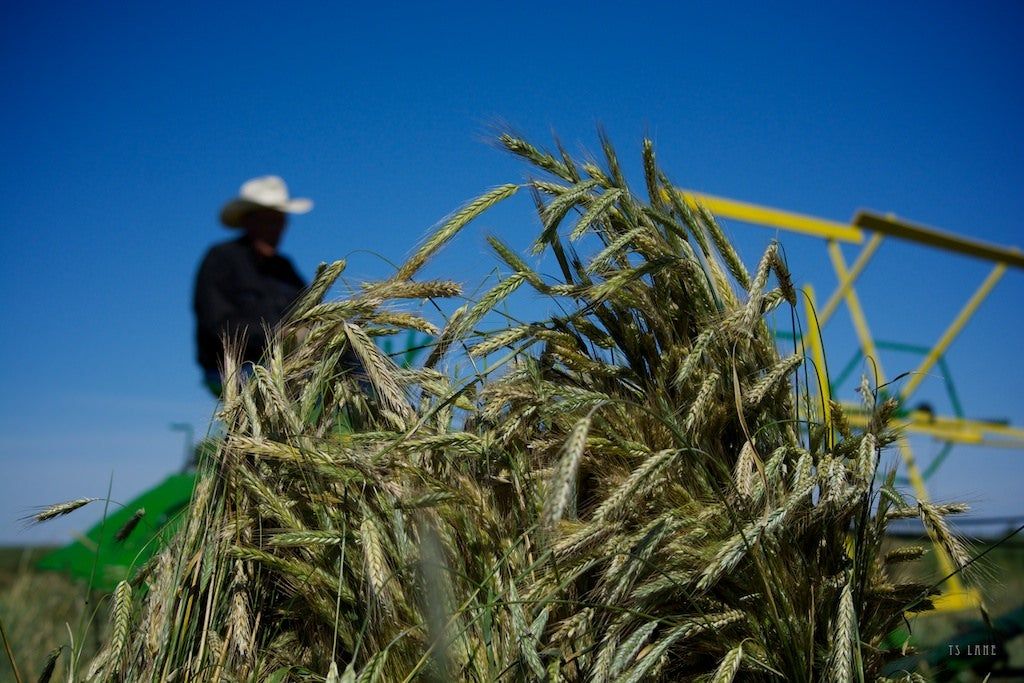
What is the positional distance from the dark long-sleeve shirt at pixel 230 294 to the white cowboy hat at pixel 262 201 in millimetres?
270

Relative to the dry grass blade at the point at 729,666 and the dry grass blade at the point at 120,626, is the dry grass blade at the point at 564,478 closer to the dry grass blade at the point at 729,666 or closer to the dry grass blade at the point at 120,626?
the dry grass blade at the point at 729,666

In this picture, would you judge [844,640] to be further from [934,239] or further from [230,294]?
[934,239]

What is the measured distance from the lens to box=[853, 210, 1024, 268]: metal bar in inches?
320

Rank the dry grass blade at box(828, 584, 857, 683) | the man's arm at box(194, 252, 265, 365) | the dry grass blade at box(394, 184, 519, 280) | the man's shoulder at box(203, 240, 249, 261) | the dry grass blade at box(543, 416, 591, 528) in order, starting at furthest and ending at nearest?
1. the man's shoulder at box(203, 240, 249, 261)
2. the man's arm at box(194, 252, 265, 365)
3. the dry grass blade at box(394, 184, 519, 280)
4. the dry grass blade at box(828, 584, 857, 683)
5. the dry grass blade at box(543, 416, 591, 528)

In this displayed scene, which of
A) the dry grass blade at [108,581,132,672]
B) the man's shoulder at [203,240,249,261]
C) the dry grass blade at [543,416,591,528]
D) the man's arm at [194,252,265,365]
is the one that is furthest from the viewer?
the man's shoulder at [203,240,249,261]

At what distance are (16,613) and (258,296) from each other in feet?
6.36

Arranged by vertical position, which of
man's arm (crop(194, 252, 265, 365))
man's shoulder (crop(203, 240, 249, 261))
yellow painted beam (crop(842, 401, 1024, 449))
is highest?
man's shoulder (crop(203, 240, 249, 261))

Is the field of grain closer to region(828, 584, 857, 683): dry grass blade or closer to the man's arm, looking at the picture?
region(828, 584, 857, 683): dry grass blade

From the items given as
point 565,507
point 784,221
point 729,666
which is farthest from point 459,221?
point 784,221

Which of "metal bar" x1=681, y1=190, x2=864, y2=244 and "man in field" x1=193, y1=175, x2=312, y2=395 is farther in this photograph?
"metal bar" x1=681, y1=190, x2=864, y2=244

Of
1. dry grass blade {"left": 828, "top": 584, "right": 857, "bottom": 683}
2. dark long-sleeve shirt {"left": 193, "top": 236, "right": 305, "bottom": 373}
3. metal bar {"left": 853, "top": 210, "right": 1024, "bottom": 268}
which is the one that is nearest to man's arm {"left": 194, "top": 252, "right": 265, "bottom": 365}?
dark long-sleeve shirt {"left": 193, "top": 236, "right": 305, "bottom": 373}

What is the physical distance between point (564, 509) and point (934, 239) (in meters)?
8.30

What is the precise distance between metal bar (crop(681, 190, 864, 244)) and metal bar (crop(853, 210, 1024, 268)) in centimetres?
16

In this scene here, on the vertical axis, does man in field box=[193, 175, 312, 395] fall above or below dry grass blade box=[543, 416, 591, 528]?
above
